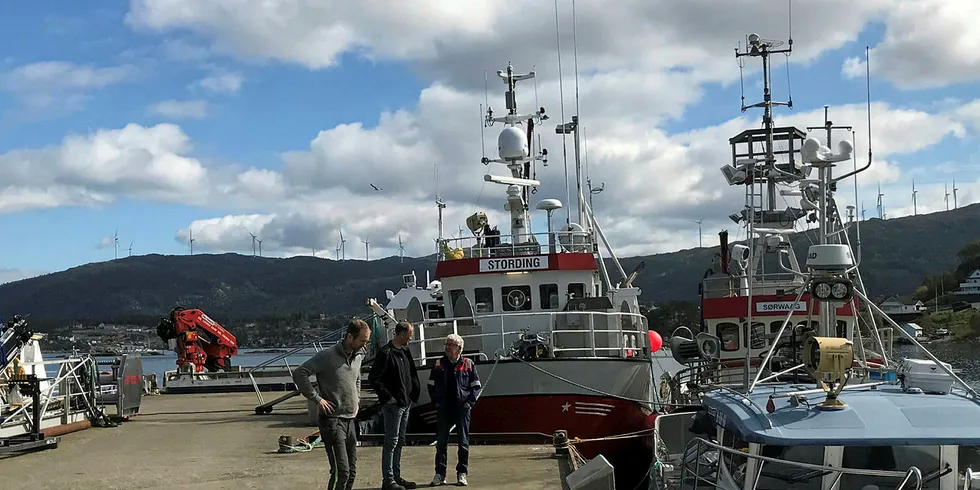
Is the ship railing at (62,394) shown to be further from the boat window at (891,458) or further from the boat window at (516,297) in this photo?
the boat window at (891,458)

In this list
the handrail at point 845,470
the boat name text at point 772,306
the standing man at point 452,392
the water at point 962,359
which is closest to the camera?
the handrail at point 845,470

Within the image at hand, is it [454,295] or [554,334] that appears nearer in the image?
[554,334]

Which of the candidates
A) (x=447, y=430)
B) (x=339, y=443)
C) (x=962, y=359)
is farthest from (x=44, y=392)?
(x=962, y=359)

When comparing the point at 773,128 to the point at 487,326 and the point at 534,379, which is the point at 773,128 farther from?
the point at 534,379

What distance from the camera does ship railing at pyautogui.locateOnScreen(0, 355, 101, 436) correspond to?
15242mm

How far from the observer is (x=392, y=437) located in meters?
9.81

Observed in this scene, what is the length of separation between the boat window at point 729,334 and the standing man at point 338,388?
14.4 meters

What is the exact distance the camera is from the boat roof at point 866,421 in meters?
7.08

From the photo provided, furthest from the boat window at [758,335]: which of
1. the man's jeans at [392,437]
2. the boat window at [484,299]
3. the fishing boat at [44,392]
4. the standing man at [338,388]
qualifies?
the standing man at [338,388]

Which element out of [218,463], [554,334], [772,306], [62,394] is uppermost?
[772,306]

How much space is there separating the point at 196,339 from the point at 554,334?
2256cm

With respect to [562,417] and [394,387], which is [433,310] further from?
[394,387]

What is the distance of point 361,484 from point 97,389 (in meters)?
11.1

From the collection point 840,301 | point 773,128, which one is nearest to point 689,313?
point 773,128
